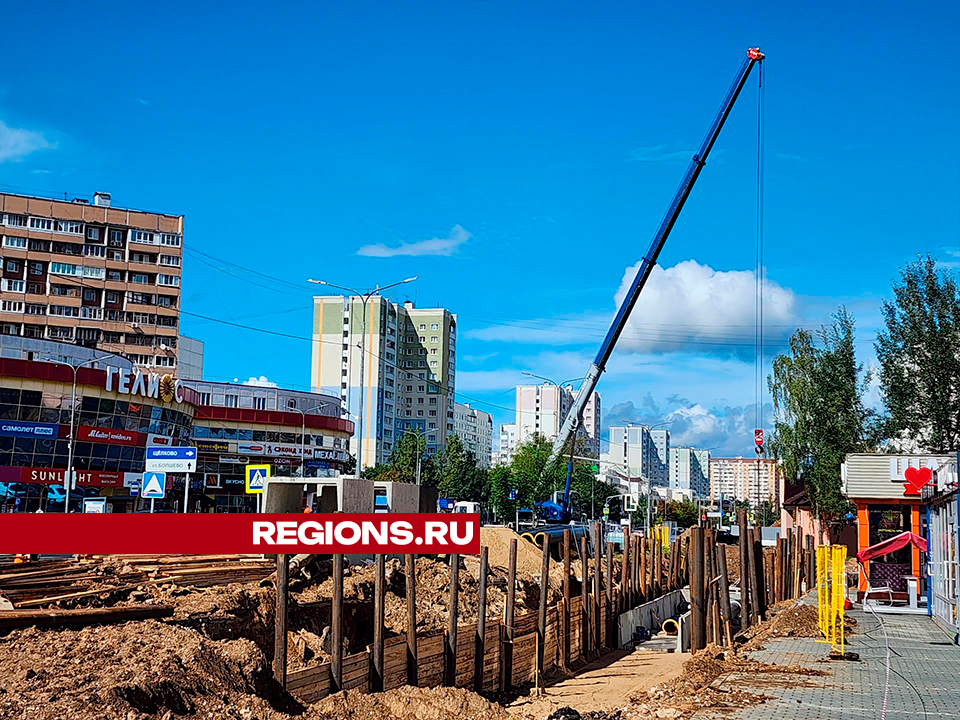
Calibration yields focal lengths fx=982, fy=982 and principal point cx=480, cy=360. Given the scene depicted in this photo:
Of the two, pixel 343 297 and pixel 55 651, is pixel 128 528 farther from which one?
pixel 343 297

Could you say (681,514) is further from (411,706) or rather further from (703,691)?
(411,706)

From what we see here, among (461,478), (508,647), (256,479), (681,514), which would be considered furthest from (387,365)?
(508,647)

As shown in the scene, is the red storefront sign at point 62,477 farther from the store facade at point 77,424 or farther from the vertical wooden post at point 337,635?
the vertical wooden post at point 337,635

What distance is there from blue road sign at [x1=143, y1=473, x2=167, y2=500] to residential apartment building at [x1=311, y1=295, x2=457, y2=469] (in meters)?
104

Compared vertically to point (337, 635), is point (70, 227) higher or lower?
higher

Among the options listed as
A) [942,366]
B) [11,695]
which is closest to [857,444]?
[942,366]

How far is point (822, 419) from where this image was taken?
50.2m

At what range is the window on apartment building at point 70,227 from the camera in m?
75.9

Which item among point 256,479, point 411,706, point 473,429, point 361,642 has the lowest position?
point 361,642

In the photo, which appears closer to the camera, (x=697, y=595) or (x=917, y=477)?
(x=697, y=595)

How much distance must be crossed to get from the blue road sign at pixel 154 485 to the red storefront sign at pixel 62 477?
33.4m

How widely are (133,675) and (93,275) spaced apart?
71.5 meters

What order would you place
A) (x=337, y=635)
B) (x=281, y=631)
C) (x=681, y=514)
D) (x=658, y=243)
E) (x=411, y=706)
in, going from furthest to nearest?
(x=681, y=514) → (x=658, y=243) → (x=411, y=706) → (x=337, y=635) → (x=281, y=631)

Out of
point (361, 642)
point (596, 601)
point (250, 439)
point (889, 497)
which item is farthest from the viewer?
point (250, 439)
